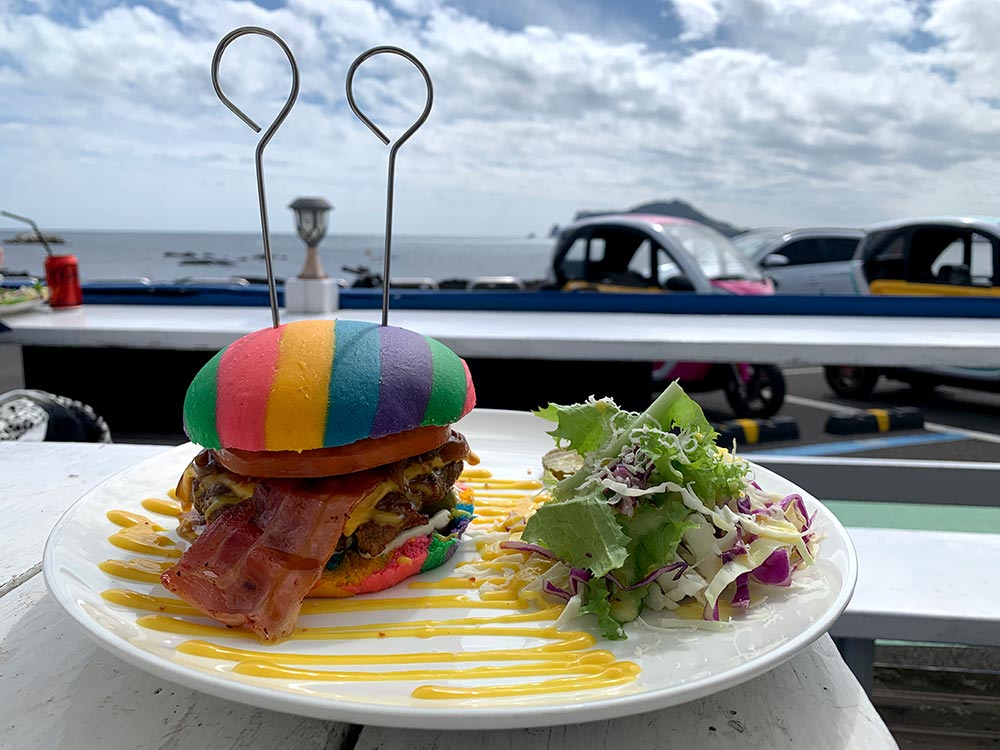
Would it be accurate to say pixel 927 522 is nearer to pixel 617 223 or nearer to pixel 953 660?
pixel 953 660

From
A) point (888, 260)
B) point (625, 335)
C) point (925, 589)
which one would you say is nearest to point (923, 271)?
point (888, 260)

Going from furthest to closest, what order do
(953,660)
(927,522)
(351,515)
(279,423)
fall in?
(927,522) < (953,660) < (351,515) < (279,423)

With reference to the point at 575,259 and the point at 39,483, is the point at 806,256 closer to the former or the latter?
the point at 575,259

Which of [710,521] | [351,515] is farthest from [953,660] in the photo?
[351,515]

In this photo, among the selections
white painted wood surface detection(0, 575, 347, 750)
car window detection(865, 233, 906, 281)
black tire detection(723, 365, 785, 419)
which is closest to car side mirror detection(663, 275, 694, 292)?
black tire detection(723, 365, 785, 419)

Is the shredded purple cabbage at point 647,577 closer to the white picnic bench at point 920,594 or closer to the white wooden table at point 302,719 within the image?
the white wooden table at point 302,719

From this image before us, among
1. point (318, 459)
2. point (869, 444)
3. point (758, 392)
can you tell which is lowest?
point (869, 444)

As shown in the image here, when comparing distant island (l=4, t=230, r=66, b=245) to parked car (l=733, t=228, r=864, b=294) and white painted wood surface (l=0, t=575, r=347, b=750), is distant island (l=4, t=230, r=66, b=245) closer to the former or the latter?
white painted wood surface (l=0, t=575, r=347, b=750)
